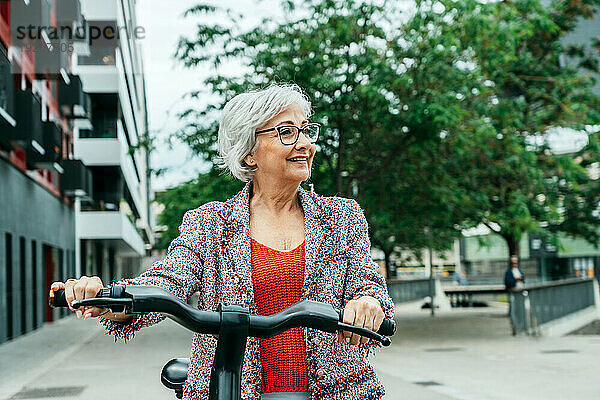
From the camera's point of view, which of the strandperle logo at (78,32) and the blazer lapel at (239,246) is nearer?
the blazer lapel at (239,246)

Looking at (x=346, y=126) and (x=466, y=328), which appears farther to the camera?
(x=466, y=328)

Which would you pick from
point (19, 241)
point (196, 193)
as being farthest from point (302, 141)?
point (19, 241)

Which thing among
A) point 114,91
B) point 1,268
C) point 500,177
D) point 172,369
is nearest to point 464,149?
point 500,177

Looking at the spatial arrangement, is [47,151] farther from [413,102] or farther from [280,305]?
[280,305]

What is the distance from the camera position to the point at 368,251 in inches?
98.5

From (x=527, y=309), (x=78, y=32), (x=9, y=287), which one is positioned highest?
(x=78, y=32)

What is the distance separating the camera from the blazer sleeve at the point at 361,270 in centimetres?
224

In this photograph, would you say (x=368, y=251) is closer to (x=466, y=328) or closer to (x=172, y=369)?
(x=172, y=369)

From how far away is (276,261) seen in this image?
249 cm

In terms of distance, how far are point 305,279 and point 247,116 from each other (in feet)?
1.79

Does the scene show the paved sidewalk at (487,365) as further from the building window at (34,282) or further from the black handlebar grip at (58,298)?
the building window at (34,282)

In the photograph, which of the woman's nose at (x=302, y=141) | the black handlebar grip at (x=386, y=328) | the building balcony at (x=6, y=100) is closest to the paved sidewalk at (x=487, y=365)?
the woman's nose at (x=302, y=141)

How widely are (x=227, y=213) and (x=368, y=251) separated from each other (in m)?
0.45

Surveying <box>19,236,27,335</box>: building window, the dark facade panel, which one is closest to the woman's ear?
the dark facade panel
